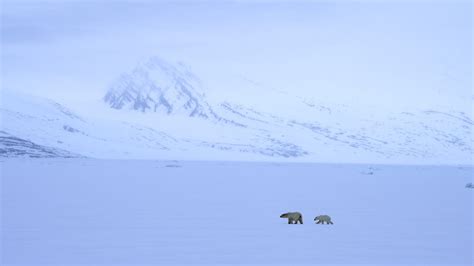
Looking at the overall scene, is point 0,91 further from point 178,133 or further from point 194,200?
point 194,200

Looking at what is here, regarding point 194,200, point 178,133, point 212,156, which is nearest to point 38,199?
point 194,200

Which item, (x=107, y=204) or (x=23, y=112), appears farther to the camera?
(x=23, y=112)

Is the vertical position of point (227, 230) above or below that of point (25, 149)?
below

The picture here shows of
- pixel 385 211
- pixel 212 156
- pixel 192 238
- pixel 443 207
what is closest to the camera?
pixel 192 238

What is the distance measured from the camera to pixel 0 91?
19150 cm

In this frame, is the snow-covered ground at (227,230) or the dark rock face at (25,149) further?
the dark rock face at (25,149)

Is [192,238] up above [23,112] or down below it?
below

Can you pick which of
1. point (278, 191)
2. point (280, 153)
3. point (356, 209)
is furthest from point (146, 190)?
point (280, 153)

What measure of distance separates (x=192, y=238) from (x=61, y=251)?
287 centimetres

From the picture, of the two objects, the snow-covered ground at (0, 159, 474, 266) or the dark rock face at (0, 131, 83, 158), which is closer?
the snow-covered ground at (0, 159, 474, 266)

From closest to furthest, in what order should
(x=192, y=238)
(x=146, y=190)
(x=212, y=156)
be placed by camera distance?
(x=192, y=238)
(x=146, y=190)
(x=212, y=156)

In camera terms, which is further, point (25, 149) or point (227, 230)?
point (25, 149)

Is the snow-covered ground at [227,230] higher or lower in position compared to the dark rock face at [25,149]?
lower

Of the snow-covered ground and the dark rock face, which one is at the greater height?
the dark rock face
